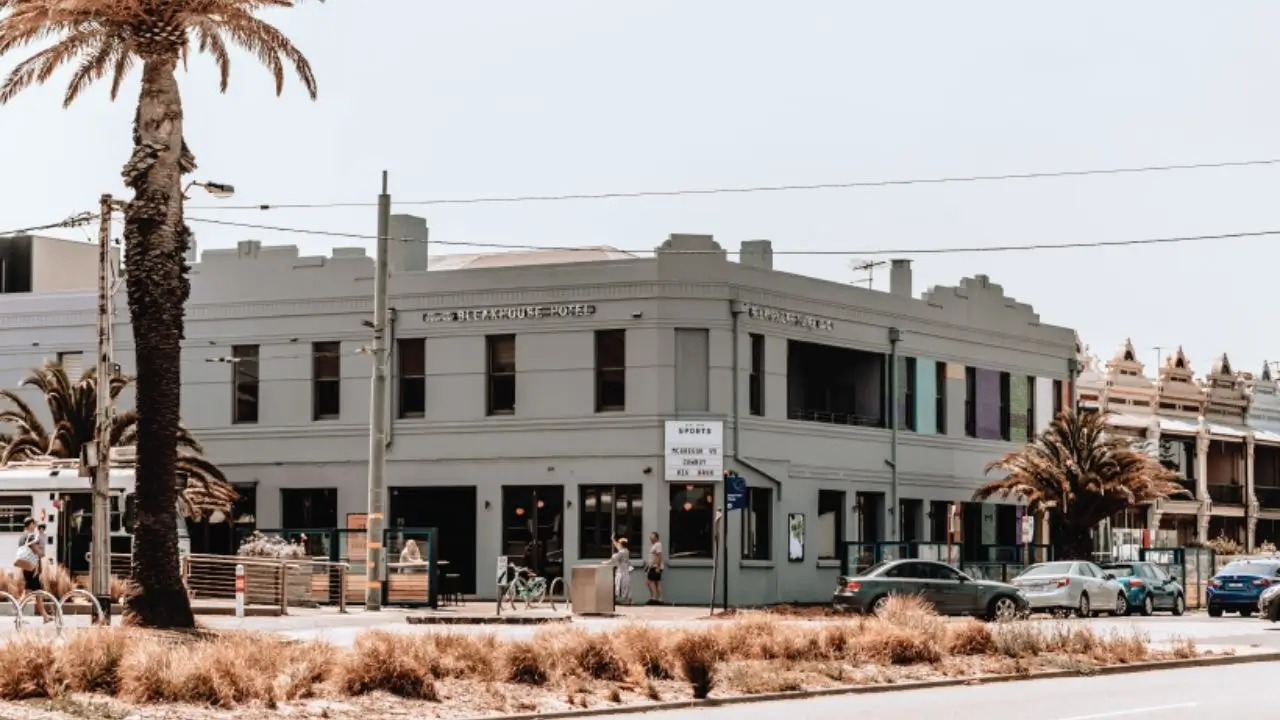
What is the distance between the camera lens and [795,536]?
48062 mm

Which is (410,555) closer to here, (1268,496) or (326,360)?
(326,360)

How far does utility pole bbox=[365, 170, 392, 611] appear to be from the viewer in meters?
37.8

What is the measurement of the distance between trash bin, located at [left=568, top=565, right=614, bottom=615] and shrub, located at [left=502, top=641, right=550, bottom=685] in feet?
59.8

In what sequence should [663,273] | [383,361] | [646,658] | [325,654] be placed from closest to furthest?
[325,654] < [646,658] < [383,361] < [663,273]

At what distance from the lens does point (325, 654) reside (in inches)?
816

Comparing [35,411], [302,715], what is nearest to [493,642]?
[302,715]

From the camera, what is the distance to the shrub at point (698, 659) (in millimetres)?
21844

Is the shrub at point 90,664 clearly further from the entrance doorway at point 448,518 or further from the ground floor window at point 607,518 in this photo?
the entrance doorway at point 448,518

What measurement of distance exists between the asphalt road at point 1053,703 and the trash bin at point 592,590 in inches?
635

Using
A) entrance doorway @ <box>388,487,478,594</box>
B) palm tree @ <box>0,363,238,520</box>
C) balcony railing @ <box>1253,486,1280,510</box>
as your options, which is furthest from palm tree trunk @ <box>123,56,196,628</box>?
balcony railing @ <box>1253,486,1280,510</box>

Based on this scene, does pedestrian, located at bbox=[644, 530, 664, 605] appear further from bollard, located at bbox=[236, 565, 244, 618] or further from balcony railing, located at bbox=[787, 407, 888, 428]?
bollard, located at bbox=[236, 565, 244, 618]

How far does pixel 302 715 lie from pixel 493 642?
362cm

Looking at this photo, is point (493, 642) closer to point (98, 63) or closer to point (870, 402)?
point (98, 63)

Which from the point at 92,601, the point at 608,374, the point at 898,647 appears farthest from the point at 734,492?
the point at 92,601
